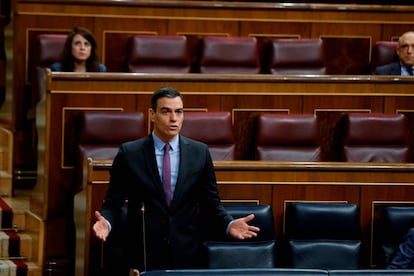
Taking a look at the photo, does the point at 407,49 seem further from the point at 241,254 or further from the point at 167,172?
the point at 167,172

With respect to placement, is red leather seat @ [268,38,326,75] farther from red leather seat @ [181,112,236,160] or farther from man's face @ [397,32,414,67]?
red leather seat @ [181,112,236,160]

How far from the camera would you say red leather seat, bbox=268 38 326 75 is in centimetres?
209

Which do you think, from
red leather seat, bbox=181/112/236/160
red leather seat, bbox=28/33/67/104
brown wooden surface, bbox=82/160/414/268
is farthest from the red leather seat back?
brown wooden surface, bbox=82/160/414/268

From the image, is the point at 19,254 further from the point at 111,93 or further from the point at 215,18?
the point at 215,18

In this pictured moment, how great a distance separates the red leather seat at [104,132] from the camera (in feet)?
5.46

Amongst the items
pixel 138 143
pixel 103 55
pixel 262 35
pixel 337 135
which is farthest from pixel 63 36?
pixel 138 143

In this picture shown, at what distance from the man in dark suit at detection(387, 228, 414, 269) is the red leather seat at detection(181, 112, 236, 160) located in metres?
0.40

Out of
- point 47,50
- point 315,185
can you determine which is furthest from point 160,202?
point 47,50

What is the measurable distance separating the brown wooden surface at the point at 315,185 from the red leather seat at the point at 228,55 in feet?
1.88

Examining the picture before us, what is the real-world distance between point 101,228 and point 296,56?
0.97m

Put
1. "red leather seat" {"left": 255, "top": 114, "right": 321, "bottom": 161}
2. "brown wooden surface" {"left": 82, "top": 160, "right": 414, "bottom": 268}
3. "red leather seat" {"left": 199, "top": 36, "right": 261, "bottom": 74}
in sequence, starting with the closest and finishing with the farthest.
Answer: "brown wooden surface" {"left": 82, "top": 160, "right": 414, "bottom": 268} < "red leather seat" {"left": 255, "top": 114, "right": 321, "bottom": 161} < "red leather seat" {"left": 199, "top": 36, "right": 261, "bottom": 74}

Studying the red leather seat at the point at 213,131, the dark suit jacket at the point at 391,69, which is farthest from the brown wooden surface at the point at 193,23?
the red leather seat at the point at 213,131

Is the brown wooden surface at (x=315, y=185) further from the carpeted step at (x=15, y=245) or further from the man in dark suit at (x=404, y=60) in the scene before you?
the man in dark suit at (x=404, y=60)

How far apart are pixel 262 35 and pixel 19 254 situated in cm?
78
